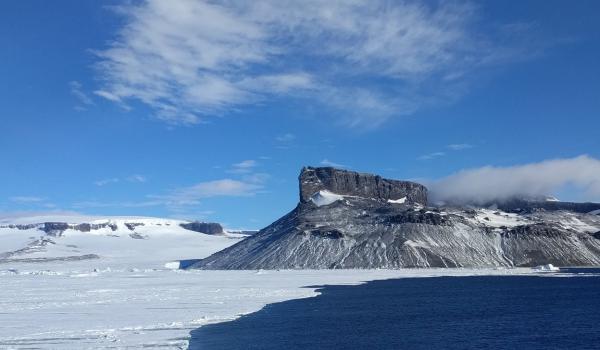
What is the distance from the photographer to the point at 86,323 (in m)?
75.2

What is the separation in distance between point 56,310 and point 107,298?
20156 mm

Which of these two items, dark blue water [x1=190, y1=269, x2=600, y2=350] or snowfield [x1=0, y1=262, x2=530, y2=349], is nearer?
dark blue water [x1=190, y1=269, x2=600, y2=350]

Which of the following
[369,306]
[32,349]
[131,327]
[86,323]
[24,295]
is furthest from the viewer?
[24,295]

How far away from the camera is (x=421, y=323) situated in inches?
2972

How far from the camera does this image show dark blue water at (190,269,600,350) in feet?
202

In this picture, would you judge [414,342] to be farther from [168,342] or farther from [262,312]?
[262,312]

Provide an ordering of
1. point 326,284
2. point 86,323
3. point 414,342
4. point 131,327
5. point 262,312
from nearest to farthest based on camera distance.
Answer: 1. point 414,342
2. point 131,327
3. point 86,323
4. point 262,312
5. point 326,284

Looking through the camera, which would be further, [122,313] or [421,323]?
[122,313]

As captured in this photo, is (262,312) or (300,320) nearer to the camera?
(300,320)

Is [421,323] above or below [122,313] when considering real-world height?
below

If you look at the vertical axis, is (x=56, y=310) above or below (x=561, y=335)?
above

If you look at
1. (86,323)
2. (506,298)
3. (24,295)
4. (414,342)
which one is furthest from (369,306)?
(24,295)

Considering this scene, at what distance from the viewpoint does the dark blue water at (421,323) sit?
202 ft

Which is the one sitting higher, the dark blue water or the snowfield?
the snowfield
